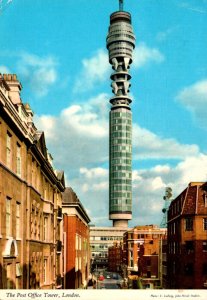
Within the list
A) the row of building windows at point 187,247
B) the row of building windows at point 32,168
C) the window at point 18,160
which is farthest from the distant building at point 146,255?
the window at point 18,160

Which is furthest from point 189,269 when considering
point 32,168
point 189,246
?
point 32,168

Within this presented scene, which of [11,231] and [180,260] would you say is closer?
[11,231]

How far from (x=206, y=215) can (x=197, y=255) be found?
→ 462 centimetres

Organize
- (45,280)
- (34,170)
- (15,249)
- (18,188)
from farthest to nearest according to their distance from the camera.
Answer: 1. (45,280)
2. (34,170)
3. (18,188)
4. (15,249)

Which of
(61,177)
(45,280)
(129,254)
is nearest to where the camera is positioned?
(45,280)

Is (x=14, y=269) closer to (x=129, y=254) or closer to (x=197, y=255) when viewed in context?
(x=197, y=255)

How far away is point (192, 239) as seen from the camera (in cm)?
5909

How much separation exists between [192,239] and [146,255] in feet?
157

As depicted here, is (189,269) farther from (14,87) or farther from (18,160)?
(14,87)

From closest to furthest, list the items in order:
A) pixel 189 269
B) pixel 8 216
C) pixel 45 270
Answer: pixel 8 216 → pixel 45 270 → pixel 189 269

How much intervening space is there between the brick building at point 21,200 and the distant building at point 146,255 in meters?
46.0

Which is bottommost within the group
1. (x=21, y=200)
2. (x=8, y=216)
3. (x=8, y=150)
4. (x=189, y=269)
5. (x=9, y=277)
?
(x=189, y=269)

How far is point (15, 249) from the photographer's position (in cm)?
2577
